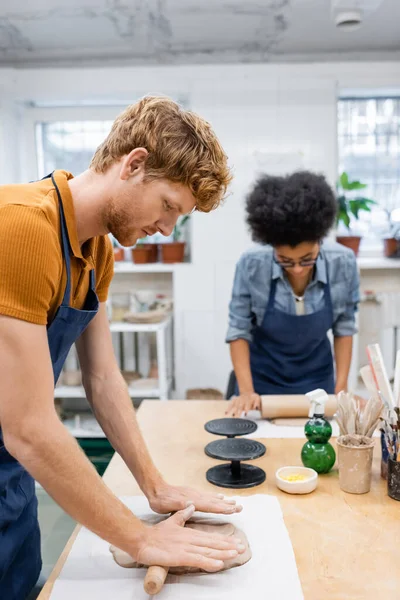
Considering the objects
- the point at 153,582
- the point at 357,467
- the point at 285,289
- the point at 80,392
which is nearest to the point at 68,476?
the point at 153,582

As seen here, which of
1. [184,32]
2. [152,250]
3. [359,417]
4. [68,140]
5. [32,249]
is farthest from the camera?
[68,140]

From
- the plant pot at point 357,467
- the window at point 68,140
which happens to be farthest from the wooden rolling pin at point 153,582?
the window at point 68,140

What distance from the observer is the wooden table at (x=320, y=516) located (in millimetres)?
1005

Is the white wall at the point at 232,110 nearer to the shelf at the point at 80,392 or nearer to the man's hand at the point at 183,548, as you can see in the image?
the shelf at the point at 80,392

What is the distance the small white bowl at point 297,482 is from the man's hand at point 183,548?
1.04 feet

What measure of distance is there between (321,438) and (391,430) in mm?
205

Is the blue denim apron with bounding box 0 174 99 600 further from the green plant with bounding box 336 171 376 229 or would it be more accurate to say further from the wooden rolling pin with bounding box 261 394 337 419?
the green plant with bounding box 336 171 376 229

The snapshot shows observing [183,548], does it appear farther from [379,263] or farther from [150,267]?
[379,263]

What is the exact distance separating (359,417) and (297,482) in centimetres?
24

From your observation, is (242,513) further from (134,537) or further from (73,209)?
(73,209)

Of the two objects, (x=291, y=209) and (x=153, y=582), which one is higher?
(x=291, y=209)

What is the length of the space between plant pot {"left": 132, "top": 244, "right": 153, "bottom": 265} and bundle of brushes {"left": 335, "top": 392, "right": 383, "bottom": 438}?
100 inches

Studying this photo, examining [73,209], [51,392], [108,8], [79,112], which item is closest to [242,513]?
[51,392]

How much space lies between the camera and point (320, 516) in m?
1.25
